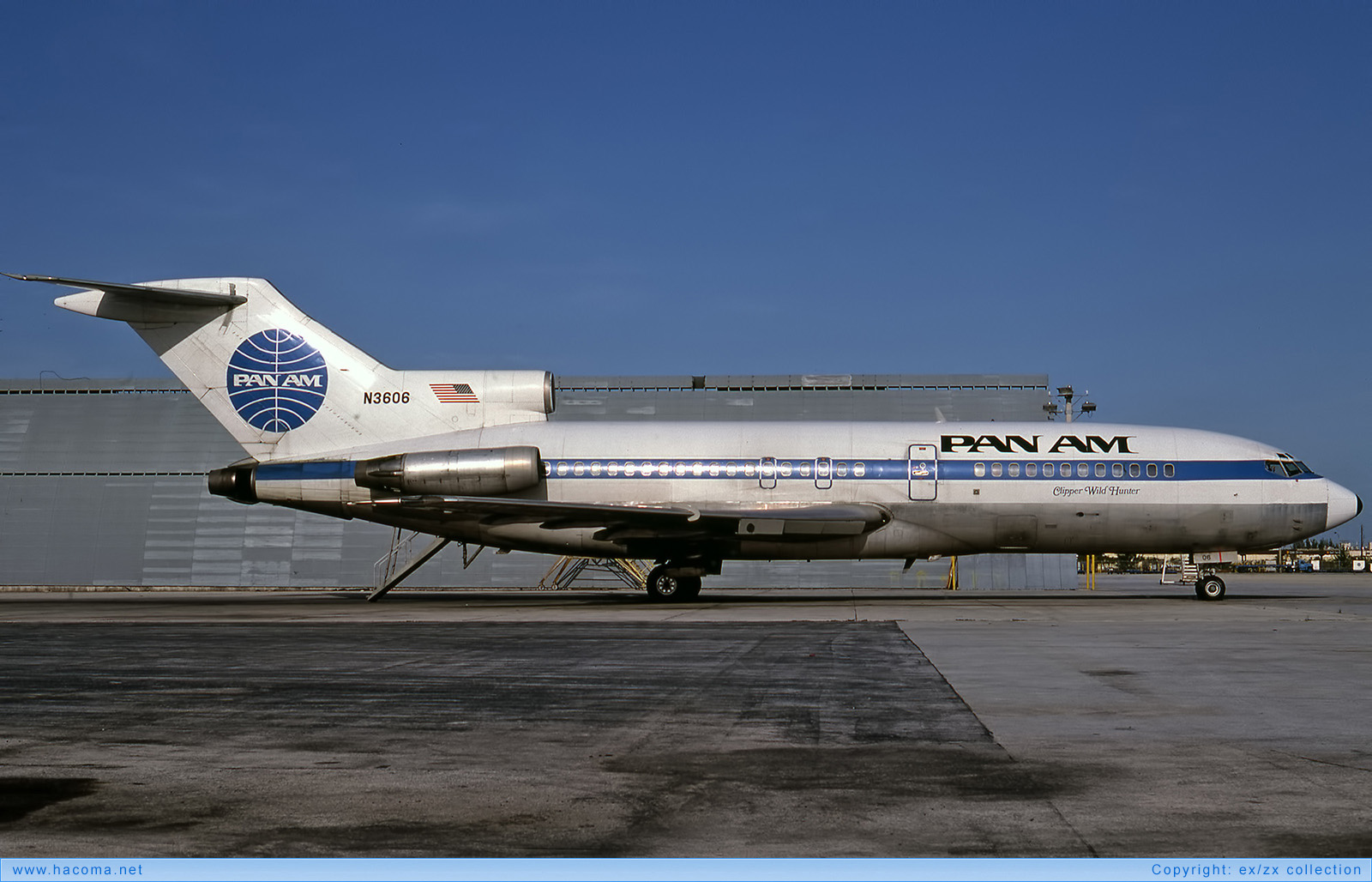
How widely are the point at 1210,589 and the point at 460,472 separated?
17620 millimetres

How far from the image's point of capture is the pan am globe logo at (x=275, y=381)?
2734 centimetres

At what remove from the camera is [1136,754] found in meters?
6.58

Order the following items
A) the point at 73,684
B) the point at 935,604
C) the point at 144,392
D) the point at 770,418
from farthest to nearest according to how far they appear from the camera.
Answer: the point at 144,392 < the point at 770,418 < the point at 935,604 < the point at 73,684

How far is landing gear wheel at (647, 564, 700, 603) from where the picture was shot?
26.7m

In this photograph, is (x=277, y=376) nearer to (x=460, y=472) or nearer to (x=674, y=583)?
(x=460, y=472)

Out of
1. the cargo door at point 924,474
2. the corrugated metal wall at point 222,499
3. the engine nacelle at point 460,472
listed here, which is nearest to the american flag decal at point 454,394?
the engine nacelle at point 460,472

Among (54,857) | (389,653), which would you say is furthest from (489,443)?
(54,857)

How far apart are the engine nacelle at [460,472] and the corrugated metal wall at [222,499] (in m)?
15.6

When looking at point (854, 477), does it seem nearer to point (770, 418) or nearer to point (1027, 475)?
point (1027, 475)

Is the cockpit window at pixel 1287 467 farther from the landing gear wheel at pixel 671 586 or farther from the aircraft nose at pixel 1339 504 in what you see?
the landing gear wheel at pixel 671 586

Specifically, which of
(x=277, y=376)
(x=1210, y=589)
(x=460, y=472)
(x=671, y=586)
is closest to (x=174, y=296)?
(x=277, y=376)

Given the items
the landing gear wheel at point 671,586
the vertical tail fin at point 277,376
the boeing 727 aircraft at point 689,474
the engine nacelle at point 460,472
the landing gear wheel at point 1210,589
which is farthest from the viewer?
the vertical tail fin at point 277,376

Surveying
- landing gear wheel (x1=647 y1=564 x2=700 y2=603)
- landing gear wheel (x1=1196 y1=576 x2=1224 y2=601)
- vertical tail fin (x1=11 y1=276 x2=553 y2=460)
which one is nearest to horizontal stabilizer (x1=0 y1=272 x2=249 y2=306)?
vertical tail fin (x1=11 y1=276 x2=553 y2=460)

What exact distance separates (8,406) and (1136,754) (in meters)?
49.0
